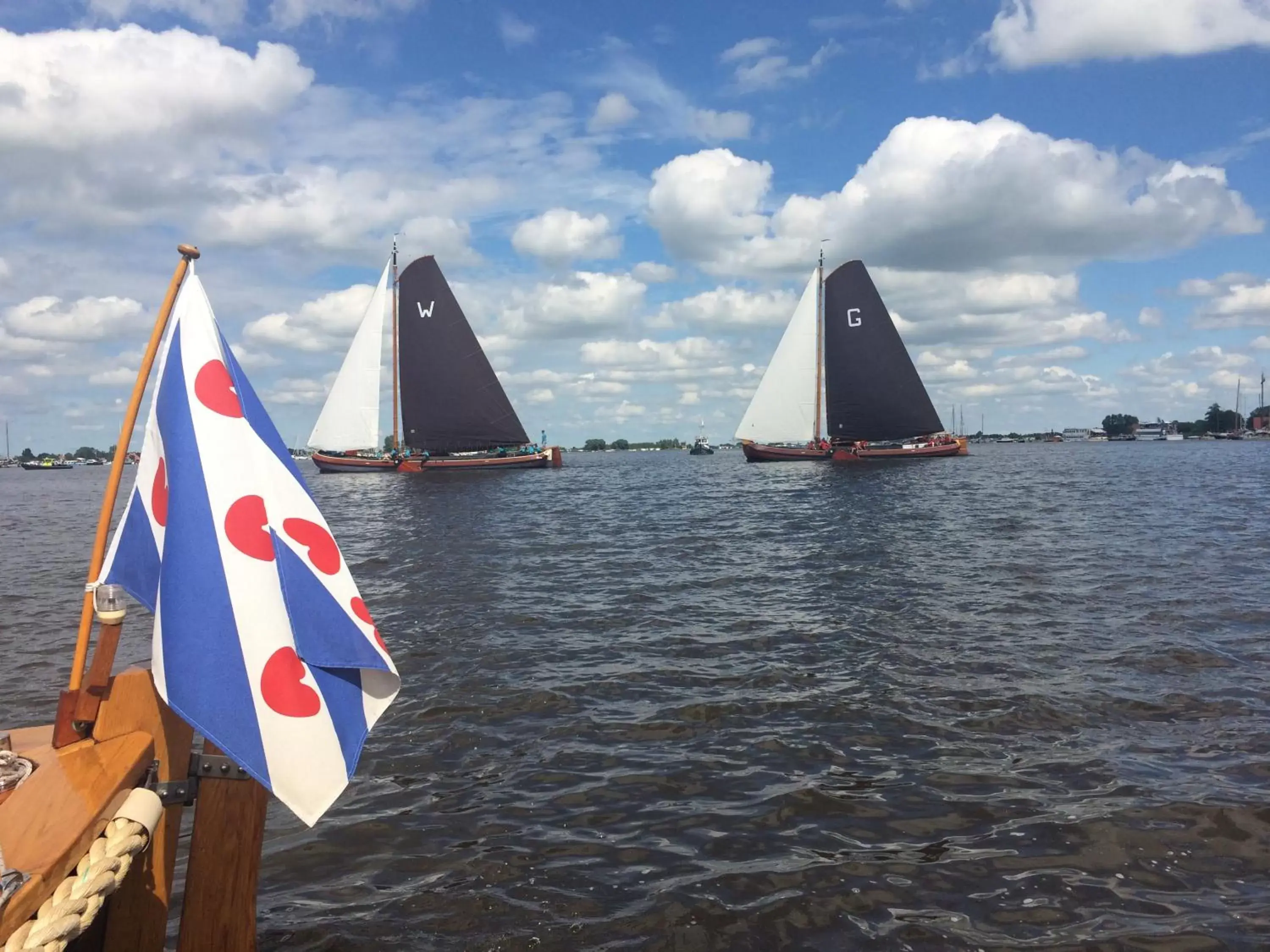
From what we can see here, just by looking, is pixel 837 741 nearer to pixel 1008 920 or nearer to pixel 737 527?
pixel 1008 920

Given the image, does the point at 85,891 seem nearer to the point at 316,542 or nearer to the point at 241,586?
the point at 241,586

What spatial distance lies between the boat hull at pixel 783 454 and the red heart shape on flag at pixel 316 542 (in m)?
71.2

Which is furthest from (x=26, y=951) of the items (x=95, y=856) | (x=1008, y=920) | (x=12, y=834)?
(x=1008, y=920)

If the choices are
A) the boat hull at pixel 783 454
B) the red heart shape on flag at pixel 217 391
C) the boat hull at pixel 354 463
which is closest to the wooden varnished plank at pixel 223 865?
the red heart shape on flag at pixel 217 391

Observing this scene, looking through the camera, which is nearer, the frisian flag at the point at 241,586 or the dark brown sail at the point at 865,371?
the frisian flag at the point at 241,586

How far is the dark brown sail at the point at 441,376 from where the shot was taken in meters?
60.2

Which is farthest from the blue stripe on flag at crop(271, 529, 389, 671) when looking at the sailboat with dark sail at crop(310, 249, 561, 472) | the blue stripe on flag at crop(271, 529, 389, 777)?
the sailboat with dark sail at crop(310, 249, 561, 472)

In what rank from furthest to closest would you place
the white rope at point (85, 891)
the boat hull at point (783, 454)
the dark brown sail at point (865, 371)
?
the boat hull at point (783, 454) → the dark brown sail at point (865, 371) → the white rope at point (85, 891)

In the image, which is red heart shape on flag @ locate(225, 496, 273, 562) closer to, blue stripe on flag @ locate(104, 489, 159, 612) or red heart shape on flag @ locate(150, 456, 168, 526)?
red heart shape on flag @ locate(150, 456, 168, 526)

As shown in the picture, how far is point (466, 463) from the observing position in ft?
217

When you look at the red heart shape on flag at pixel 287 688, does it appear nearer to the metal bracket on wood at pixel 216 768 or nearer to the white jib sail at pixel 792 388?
the metal bracket on wood at pixel 216 768

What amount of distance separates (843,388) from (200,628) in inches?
2742

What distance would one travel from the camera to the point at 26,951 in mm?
2361

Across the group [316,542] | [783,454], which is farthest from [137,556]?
[783,454]
